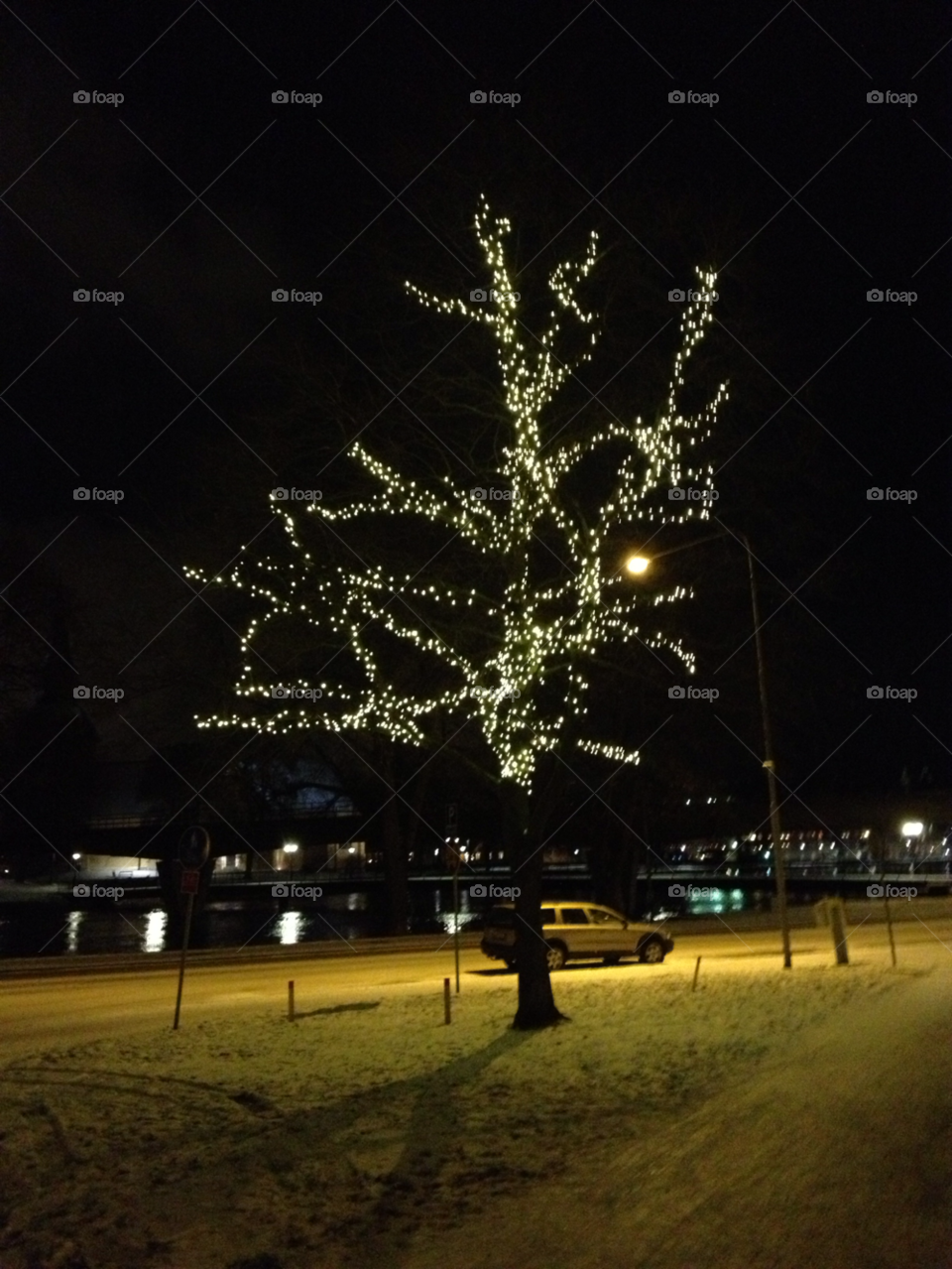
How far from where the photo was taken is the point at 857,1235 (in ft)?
19.7

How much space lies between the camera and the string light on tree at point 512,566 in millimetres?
14508

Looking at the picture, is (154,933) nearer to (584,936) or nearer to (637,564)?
(584,936)

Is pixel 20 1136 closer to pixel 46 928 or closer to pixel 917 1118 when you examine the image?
pixel 917 1118

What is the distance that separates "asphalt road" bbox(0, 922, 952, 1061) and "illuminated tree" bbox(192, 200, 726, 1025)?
4.86 m

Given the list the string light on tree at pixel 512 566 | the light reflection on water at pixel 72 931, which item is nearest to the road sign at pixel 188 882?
the string light on tree at pixel 512 566

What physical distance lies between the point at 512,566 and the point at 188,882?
19.3 ft

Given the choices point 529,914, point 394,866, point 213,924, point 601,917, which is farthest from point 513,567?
point 213,924

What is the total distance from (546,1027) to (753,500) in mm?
6810

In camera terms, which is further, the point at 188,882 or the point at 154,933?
the point at 154,933

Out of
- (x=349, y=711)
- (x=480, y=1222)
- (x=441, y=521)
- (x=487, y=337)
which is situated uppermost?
(x=487, y=337)

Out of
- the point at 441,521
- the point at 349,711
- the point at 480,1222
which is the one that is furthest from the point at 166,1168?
the point at 441,521

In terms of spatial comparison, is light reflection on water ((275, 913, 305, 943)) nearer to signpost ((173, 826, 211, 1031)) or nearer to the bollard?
the bollard

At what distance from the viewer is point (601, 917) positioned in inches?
1145

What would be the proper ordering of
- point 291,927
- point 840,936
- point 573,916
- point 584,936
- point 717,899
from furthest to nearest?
point 717,899 < point 291,927 < point 573,916 < point 584,936 < point 840,936
